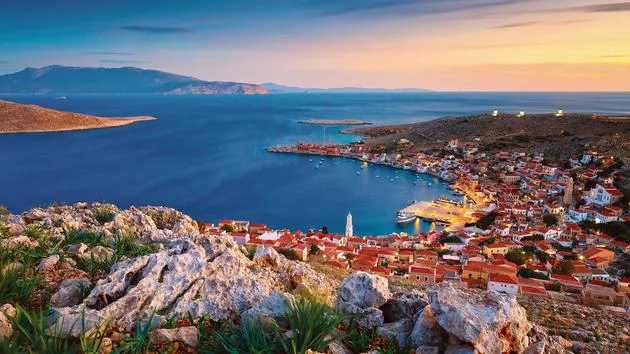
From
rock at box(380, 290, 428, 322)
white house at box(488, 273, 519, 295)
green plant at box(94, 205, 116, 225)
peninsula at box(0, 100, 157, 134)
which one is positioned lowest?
white house at box(488, 273, 519, 295)

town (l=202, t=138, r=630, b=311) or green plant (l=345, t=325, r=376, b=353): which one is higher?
green plant (l=345, t=325, r=376, b=353)

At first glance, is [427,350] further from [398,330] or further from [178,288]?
[178,288]

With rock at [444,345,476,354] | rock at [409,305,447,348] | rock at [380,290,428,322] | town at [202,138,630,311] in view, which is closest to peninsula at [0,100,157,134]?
town at [202,138,630,311]

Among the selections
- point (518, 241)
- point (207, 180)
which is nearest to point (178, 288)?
point (518, 241)

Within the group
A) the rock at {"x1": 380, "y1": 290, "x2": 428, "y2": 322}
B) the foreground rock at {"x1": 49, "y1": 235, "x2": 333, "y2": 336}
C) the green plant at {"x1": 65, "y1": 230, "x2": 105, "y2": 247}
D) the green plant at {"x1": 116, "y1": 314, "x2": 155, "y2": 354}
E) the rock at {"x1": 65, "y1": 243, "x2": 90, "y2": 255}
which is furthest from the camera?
the green plant at {"x1": 65, "y1": 230, "x2": 105, "y2": 247}

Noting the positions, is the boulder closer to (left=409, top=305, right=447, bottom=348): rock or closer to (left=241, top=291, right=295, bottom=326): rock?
(left=241, top=291, right=295, bottom=326): rock

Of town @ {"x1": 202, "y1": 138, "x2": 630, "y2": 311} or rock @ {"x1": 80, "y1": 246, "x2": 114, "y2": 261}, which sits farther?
town @ {"x1": 202, "y1": 138, "x2": 630, "y2": 311}
